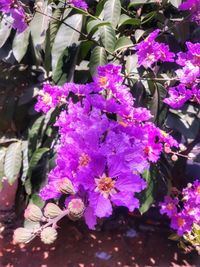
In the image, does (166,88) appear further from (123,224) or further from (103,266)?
(123,224)

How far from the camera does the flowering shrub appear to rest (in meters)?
0.68

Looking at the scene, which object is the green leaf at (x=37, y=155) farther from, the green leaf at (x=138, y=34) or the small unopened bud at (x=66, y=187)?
the small unopened bud at (x=66, y=187)

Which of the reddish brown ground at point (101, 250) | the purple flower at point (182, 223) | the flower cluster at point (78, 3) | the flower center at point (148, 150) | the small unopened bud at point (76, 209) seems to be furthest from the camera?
the reddish brown ground at point (101, 250)

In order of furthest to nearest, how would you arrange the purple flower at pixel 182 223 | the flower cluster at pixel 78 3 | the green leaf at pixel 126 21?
the purple flower at pixel 182 223
the green leaf at pixel 126 21
the flower cluster at pixel 78 3

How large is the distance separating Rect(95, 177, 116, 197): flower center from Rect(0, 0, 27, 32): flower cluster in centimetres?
61

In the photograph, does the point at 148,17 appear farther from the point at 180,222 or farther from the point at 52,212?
the point at 52,212

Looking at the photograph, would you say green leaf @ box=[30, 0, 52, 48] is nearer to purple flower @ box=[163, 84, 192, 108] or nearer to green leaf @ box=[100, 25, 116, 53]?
green leaf @ box=[100, 25, 116, 53]

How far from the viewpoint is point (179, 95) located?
1.14 metres

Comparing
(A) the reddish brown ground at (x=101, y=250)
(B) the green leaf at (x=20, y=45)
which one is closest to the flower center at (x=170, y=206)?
(A) the reddish brown ground at (x=101, y=250)

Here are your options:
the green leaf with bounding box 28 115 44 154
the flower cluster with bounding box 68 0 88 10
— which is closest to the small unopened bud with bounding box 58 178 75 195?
the flower cluster with bounding box 68 0 88 10

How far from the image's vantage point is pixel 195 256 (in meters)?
2.03

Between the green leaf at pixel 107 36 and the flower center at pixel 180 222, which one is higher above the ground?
the green leaf at pixel 107 36

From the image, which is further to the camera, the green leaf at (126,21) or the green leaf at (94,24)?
the green leaf at (126,21)

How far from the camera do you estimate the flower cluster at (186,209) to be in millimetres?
1408
